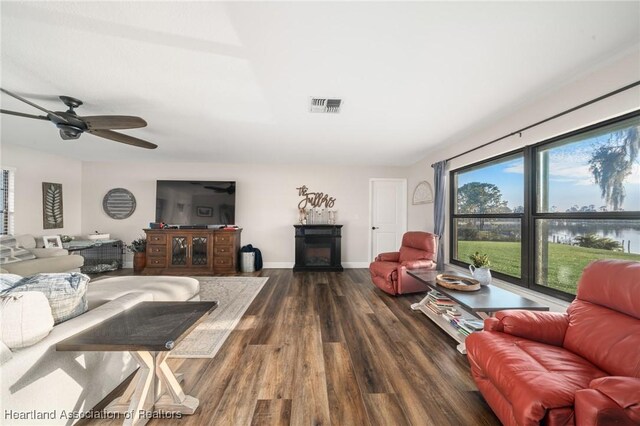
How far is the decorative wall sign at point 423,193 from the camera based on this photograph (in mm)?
4539

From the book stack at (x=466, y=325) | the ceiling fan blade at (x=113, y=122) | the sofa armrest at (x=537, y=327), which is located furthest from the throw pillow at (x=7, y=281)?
the book stack at (x=466, y=325)

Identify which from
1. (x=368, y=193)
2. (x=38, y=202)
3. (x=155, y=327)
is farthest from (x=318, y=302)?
(x=38, y=202)

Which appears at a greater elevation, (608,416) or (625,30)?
(625,30)

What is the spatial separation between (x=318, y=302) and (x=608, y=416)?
106 inches

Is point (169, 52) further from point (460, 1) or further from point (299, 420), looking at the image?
point (299, 420)

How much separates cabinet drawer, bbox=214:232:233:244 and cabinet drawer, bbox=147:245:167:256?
1.08 meters

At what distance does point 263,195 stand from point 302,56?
3921mm

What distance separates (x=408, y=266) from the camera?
11.2 ft

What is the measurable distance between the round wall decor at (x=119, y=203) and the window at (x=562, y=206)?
699 cm

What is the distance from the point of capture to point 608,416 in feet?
2.79

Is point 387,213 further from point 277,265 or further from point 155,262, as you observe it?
point 155,262

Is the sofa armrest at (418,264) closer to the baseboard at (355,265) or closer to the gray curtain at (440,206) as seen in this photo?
the gray curtain at (440,206)

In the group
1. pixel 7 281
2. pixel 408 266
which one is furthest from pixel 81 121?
pixel 408 266

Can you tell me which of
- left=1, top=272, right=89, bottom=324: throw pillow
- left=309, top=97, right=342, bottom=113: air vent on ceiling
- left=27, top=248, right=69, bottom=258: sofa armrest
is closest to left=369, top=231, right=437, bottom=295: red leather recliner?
Answer: left=309, top=97, right=342, bottom=113: air vent on ceiling
